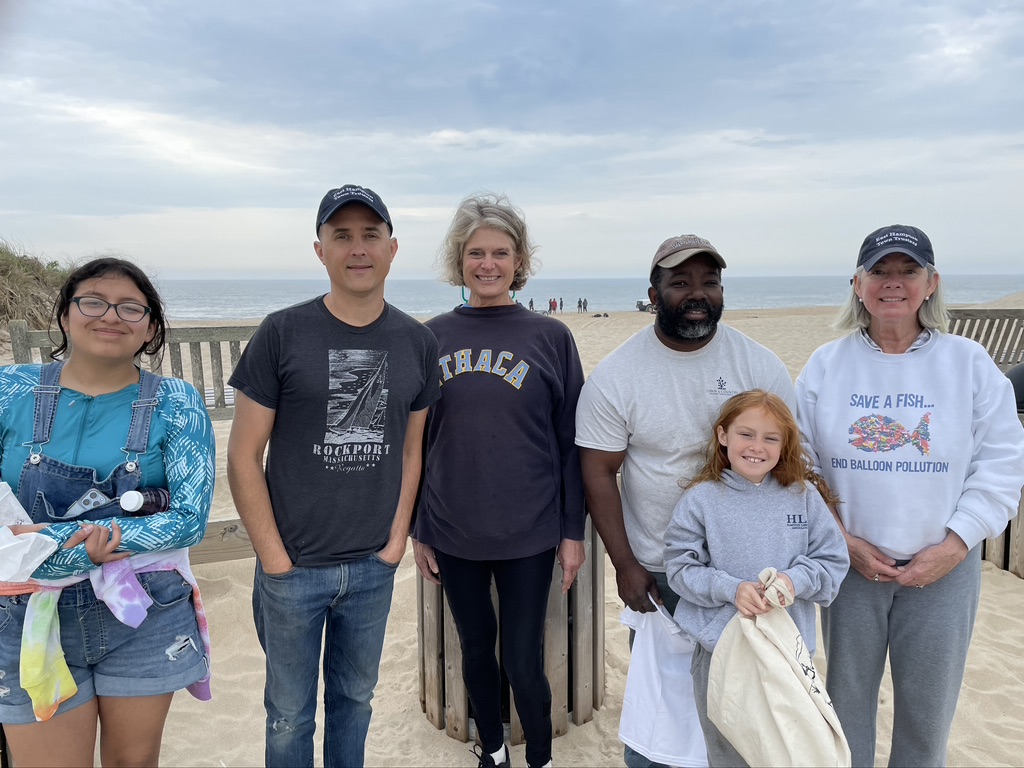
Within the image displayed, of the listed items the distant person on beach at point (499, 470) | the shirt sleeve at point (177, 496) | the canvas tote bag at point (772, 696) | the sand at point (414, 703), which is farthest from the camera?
the sand at point (414, 703)

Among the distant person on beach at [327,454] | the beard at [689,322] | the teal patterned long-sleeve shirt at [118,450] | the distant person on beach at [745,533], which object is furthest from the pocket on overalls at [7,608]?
the beard at [689,322]

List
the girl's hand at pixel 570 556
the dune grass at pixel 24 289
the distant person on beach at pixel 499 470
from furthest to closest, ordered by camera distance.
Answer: the dune grass at pixel 24 289
the girl's hand at pixel 570 556
the distant person on beach at pixel 499 470

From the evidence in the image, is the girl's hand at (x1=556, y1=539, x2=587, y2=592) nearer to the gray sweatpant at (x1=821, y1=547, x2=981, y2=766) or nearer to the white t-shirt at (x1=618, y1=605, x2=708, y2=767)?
the white t-shirt at (x1=618, y1=605, x2=708, y2=767)

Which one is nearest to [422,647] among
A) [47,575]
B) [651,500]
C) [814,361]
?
[651,500]

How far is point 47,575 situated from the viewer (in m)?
1.95

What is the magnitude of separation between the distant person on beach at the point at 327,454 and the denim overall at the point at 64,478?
308 millimetres

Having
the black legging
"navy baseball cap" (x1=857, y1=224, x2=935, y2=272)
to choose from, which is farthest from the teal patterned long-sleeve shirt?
"navy baseball cap" (x1=857, y1=224, x2=935, y2=272)

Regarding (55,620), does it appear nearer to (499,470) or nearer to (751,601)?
(499,470)

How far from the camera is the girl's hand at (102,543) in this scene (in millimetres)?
1974

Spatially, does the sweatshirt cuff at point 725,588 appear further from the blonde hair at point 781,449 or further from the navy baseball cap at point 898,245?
the navy baseball cap at point 898,245

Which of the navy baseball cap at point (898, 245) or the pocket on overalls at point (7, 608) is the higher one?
the navy baseball cap at point (898, 245)

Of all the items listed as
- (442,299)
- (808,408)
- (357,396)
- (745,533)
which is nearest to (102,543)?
(357,396)

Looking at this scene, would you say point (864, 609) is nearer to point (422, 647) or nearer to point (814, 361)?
point (814, 361)

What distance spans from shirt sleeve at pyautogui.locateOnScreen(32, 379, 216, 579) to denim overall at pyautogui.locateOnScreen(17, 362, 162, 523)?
2.1 inches
